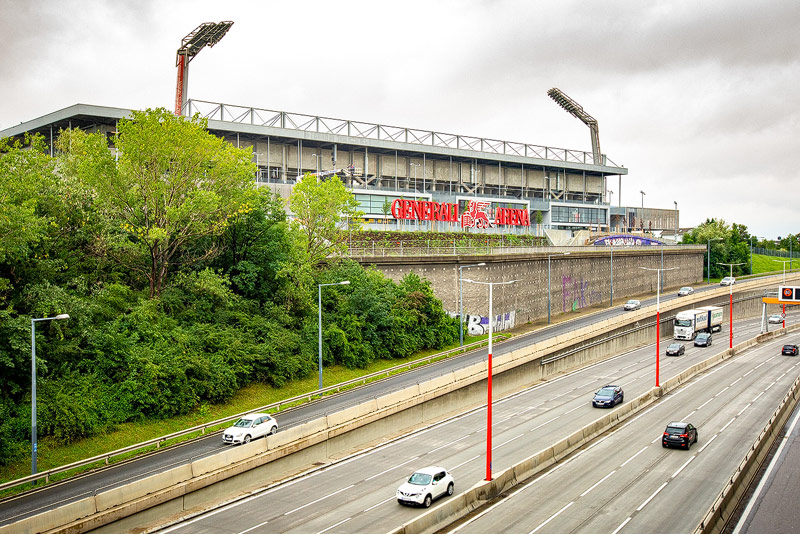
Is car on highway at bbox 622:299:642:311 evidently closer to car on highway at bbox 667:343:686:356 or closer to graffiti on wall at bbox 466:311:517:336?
car on highway at bbox 667:343:686:356

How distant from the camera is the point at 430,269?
252 ft

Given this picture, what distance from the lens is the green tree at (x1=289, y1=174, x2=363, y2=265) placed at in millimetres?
68312

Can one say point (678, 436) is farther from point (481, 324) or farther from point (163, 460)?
point (481, 324)

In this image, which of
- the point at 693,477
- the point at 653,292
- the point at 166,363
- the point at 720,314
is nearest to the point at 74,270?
the point at 166,363

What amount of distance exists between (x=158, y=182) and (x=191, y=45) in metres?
62.0

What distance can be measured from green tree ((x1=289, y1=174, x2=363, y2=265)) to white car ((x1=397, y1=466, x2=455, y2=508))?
126 ft

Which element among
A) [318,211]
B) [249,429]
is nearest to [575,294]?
[318,211]

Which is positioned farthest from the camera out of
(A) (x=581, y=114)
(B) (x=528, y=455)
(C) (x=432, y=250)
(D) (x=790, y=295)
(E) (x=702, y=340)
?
(A) (x=581, y=114)

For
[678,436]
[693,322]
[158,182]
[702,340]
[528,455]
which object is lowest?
[528,455]

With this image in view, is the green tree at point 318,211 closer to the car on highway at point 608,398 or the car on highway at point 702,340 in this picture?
the car on highway at point 608,398

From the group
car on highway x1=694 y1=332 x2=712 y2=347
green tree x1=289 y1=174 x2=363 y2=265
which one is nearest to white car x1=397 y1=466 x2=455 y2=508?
green tree x1=289 y1=174 x2=363 y2=265

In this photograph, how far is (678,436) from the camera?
4034 centimetres

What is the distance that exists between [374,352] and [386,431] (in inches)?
777

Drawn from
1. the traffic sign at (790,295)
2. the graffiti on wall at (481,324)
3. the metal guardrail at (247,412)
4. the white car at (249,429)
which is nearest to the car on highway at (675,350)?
the traffic sign at (790,295)
